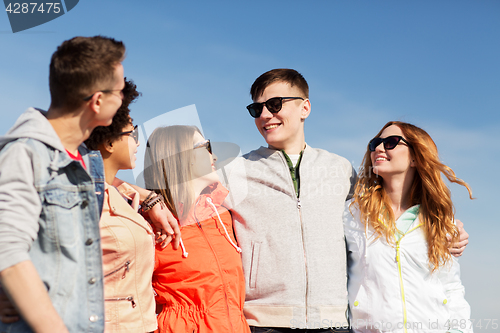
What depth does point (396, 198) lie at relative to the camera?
4.43 meters

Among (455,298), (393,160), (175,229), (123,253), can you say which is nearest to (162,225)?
(175,229)

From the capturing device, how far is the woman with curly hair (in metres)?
2.97

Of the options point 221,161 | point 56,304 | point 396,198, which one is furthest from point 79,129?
point 396,198

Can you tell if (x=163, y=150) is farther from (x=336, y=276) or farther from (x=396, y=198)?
(x=396, y=198)

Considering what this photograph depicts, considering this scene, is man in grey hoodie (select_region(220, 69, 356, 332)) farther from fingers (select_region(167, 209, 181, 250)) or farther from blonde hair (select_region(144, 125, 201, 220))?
fingers (select_region(167, 209, 181, 250))

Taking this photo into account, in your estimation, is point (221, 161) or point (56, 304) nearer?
point (56, 304)

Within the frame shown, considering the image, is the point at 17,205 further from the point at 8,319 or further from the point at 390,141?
the point at 390,141

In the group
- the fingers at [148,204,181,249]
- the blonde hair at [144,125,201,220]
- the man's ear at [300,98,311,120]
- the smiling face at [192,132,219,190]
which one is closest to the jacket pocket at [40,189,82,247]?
the fingers at [148,204,181,249]

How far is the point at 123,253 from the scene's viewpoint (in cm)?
303

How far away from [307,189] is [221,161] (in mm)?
1019

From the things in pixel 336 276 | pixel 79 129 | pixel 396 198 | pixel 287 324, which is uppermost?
pixel 79 129

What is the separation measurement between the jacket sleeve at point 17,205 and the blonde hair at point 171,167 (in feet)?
6.13

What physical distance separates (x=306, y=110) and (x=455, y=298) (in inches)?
100

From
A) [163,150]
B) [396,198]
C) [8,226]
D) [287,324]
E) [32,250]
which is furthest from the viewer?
[396,198]
